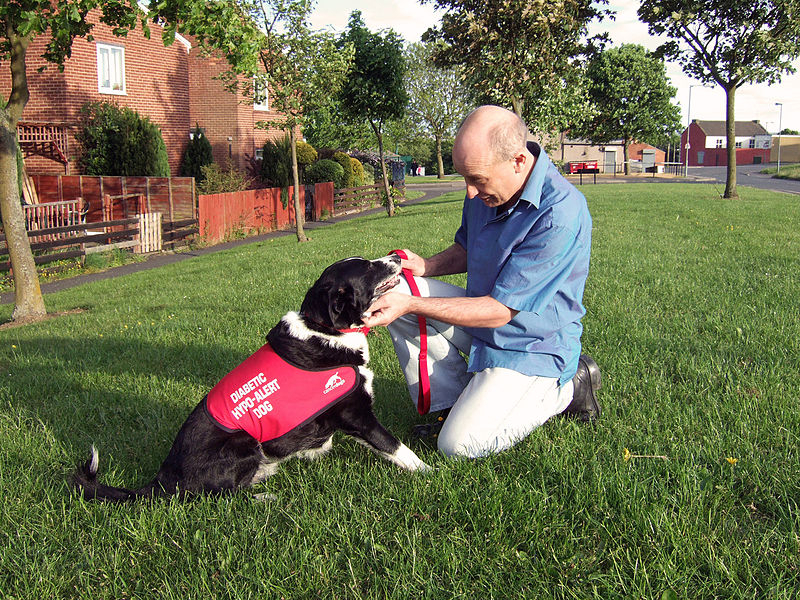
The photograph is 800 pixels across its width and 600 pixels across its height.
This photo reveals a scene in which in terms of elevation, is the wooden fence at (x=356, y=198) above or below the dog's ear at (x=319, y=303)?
above

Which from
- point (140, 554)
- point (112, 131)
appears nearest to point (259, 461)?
point (140, 554)

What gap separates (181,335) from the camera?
646cm

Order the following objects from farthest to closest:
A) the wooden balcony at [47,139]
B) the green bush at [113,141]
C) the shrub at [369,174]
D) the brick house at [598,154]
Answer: the brick house at [598,154] → the shrub at [369,174] → the green bush at [113,141] → the wooden balcony at [47,139]

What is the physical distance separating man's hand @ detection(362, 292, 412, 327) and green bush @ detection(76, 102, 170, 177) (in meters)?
18.8

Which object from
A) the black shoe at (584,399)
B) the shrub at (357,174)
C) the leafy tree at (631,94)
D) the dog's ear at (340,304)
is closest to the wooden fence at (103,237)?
the dog's ear at (340,304)

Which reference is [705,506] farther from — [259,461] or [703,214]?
[703,214]

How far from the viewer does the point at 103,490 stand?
318 centimetres

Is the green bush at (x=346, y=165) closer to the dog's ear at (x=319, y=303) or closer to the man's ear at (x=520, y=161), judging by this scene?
the man's ear at (x=520, y=161)

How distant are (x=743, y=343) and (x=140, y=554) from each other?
4.45 metres

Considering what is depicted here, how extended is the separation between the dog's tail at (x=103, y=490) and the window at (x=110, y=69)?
67.0 feet

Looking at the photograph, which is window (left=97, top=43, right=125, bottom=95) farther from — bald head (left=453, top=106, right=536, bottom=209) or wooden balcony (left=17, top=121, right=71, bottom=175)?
bald head (left=453, top=106, right=536, bottom=209)

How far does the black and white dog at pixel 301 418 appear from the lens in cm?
314

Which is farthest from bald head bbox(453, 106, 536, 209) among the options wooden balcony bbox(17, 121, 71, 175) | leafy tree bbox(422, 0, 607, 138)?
wooden balcony bbox(17, 121, 71, 175)

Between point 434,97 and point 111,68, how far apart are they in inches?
1619
